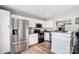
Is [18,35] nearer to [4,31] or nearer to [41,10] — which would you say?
[4,31]

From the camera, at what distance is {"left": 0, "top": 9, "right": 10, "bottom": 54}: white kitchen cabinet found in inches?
58.8

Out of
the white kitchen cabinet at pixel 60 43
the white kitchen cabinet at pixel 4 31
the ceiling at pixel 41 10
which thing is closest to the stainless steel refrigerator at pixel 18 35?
the white kitchen cabinet at pixel 4 31

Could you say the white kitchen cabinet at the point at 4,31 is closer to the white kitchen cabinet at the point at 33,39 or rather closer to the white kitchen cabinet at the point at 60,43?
the white kitchen cabinet at the point at 33,39

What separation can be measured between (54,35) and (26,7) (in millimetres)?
1010

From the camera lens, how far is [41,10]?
62.4 inches

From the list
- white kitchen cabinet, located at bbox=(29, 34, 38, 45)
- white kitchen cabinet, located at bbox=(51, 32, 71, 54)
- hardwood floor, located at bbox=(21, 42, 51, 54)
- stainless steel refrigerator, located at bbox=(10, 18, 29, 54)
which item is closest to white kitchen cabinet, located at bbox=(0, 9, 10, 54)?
stainless steel refrigerator, located at bbox=(10, 18, 29, 54)

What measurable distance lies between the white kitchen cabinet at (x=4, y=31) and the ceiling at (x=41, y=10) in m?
0.17

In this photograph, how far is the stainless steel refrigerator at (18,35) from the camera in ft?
5.37

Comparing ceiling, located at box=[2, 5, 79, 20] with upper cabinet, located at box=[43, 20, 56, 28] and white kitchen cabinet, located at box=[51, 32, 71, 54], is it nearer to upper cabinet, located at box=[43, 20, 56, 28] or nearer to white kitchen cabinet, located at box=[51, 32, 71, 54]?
upper cabinet, located at box=[43, 20, 56, 28]

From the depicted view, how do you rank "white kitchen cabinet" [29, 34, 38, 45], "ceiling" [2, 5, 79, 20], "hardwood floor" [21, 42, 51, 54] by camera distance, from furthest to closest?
"white kitchen cabinet" [29, 34, 38, 45] → "hardwood floor" [21, 42, 51, 54] → "ceiling" [2, 5, 79, 20]

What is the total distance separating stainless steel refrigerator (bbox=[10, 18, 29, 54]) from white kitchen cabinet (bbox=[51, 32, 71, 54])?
0.75 meters

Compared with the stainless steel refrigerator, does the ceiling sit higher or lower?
higher

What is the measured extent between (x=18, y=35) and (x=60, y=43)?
1.14 metres
